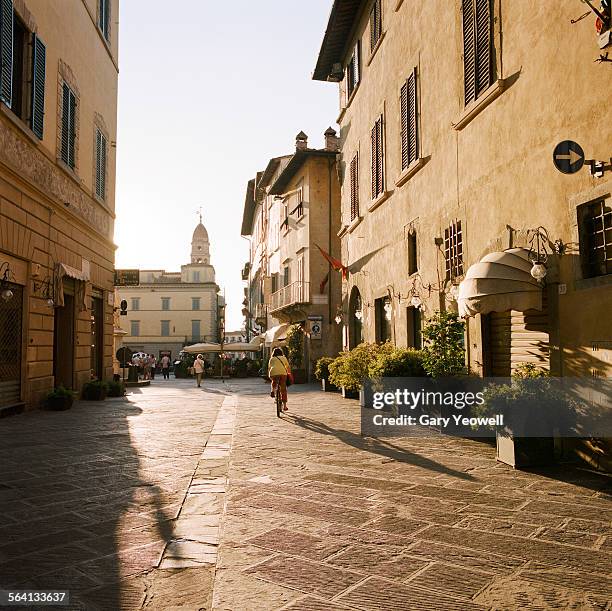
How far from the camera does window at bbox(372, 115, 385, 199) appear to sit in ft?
49.8

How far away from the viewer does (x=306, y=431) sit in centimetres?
950

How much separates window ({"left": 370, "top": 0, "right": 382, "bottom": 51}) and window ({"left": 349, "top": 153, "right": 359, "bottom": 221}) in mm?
3111

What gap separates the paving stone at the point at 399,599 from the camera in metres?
3.07

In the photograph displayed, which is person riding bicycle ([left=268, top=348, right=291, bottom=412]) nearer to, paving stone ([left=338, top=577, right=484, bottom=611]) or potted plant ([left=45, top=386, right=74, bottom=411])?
potted plant ([left=45, top=386, right=74, bottom=411])

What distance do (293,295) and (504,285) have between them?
62.5ft

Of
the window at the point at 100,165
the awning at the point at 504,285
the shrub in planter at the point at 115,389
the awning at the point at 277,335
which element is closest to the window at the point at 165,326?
the awning at the point at 277,335

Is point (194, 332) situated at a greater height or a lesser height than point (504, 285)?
greater

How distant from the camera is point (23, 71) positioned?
11.7 meters

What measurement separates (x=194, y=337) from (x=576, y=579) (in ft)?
220

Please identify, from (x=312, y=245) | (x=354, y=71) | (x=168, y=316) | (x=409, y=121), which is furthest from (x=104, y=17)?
(x=168, y=316)

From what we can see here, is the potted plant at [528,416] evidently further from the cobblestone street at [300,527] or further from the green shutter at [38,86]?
the green shutter at [38,86]

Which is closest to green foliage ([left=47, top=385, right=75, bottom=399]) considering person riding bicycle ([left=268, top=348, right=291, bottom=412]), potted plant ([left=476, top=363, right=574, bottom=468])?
person riding bicycle ([left=268, top=348, right=291, bottom=412])

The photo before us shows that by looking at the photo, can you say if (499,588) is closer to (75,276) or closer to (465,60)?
(465,60)

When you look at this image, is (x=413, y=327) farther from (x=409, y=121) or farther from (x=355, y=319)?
(x=355, y=319)
